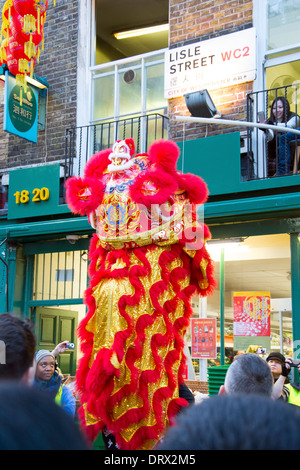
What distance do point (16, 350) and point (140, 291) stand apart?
1901 millimetres

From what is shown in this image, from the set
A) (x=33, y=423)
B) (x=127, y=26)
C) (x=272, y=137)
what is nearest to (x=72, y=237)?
(x=272, y=137)

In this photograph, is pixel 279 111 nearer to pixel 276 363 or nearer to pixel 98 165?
pixel 276 363

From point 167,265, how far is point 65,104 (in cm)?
581

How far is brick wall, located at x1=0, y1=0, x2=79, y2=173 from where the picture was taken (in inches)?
369

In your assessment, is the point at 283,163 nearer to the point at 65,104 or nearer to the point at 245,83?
the point at 245,83

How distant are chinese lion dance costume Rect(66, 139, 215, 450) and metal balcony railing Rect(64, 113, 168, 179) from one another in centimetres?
429

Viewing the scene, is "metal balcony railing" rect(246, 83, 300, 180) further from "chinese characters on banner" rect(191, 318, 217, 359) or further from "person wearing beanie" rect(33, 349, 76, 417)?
"person wearing beanie" rect(33, 349, 76, 417)

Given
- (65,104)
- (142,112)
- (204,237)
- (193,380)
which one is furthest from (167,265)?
(65,104)

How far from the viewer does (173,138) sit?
829cm

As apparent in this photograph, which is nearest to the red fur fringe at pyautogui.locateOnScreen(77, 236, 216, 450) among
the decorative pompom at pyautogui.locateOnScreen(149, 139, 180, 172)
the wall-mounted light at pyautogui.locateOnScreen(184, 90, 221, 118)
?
the decorative pompom at pyautogui.locateOnScreen(149, 139, 180, 172)

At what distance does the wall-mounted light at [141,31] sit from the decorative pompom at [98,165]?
215 inches

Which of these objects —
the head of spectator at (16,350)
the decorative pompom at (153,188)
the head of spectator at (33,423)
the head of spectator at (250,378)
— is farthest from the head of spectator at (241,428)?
the decorative pompom at (153,188)
